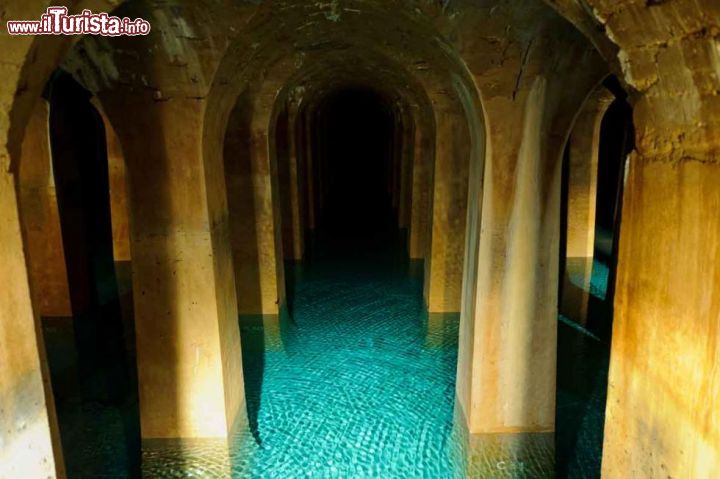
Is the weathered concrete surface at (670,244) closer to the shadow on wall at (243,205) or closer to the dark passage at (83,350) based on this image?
the dark passage at (83,350)

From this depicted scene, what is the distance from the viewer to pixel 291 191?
1145 cm

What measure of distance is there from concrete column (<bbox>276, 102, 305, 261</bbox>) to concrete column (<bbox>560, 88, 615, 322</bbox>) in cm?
539

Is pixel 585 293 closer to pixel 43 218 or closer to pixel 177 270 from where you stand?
pixel 177 270

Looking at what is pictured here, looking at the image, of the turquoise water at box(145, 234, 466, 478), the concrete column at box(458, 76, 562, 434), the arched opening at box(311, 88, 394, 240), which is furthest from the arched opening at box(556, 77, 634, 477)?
the arched opening at box(311, 88, 394, 240)

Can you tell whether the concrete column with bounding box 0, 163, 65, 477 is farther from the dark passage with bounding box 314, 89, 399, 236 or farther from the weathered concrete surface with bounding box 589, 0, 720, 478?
the dark passage with bounding box 314, 89, 399, 236

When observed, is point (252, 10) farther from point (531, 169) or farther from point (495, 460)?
point (495, 460)

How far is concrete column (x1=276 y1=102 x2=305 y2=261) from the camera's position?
11.1 metres

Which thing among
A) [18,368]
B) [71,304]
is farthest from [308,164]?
[18,368]

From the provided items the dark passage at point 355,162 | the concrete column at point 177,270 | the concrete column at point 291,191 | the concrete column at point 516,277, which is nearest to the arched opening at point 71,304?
the concrete column at point 177,270

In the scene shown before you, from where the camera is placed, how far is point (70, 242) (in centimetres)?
851

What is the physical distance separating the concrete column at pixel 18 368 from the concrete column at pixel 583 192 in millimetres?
8916

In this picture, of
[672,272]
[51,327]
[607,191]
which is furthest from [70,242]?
[607,191]

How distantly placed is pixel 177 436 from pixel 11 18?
383 centimetres

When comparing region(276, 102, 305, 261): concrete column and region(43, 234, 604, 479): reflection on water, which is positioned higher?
region(276, 102, 305, 261): concrete column
